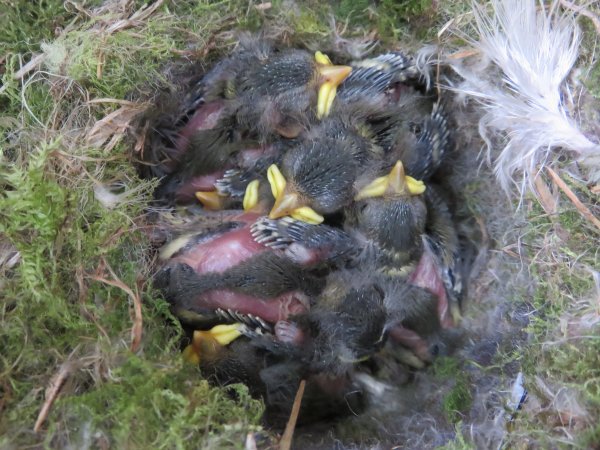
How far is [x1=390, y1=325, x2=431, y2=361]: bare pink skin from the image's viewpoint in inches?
55.0

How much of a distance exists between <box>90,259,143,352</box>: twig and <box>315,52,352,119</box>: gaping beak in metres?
0.60

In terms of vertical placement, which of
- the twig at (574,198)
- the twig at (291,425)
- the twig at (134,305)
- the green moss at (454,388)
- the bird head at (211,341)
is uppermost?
the twig at (574,198)

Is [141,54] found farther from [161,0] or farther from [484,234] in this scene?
[484,234]

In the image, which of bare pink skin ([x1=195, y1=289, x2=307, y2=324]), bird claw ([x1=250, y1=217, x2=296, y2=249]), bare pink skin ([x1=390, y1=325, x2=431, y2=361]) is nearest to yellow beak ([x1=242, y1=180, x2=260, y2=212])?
bird claw ([x1=250, y1=217, x2=296, y2=249])

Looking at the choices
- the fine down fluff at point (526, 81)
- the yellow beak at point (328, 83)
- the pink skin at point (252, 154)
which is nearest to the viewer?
the fine down fluff at point (526, 81)

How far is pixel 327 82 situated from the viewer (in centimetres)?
135

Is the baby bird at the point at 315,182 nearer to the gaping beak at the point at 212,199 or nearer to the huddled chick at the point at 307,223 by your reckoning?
the huddled chick at the point at 307,223

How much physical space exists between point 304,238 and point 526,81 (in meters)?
0.60

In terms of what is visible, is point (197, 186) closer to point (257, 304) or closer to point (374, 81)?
point (257, 304)

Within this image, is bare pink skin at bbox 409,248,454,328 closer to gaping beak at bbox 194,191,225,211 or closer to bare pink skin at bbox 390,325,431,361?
bare pink skin at bbox 390,325,431,361

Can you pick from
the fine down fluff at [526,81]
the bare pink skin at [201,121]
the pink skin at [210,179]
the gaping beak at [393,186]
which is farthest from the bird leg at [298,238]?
the fine down fluff at [526,81]

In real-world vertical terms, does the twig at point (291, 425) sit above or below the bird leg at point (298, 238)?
below

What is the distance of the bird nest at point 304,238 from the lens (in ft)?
3.42

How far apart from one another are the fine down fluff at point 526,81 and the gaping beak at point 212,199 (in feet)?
2.17
